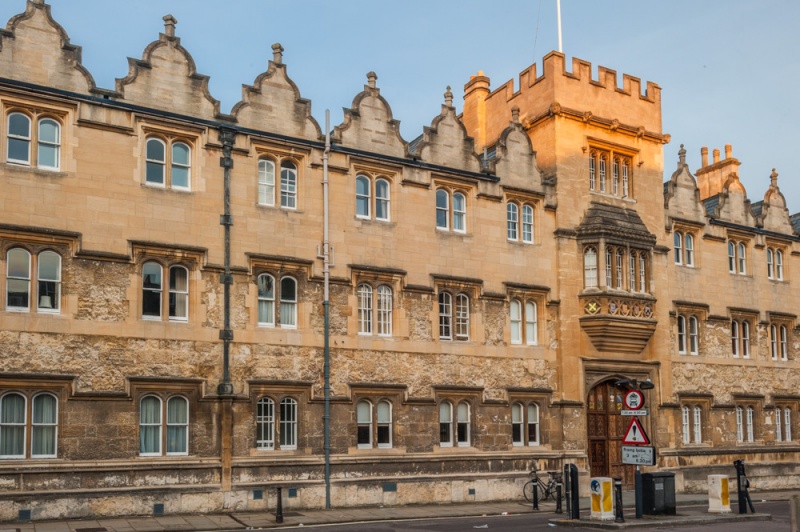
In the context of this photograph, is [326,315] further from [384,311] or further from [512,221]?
[512,221]

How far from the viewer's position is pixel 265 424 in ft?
81.4

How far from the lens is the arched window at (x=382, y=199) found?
2794cm

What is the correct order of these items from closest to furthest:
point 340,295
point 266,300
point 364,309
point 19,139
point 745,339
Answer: point 19,139
point 266,300
point 340,295
point 364,309
point 745,339

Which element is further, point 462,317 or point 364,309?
point 462,317

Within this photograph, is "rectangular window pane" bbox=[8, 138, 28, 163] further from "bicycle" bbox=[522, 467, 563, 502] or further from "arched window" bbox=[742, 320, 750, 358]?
"arched window" bbox=[742, 320, 750, 358]

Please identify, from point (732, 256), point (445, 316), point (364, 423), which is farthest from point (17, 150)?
point (732, 256)

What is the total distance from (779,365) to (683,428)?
23.8ft

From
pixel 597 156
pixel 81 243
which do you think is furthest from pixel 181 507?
pixel 597 156

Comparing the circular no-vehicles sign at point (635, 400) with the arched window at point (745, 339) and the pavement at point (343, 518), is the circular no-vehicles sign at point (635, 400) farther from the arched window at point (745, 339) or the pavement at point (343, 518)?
the arched window at point (745, 339)

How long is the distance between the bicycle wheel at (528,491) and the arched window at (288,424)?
7894 mm

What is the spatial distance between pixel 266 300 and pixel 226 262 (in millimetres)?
1608

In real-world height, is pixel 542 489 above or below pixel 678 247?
below

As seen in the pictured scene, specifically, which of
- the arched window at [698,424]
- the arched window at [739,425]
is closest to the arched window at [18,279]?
the arched window at [698,424]

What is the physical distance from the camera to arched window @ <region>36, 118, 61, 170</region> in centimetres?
2258
